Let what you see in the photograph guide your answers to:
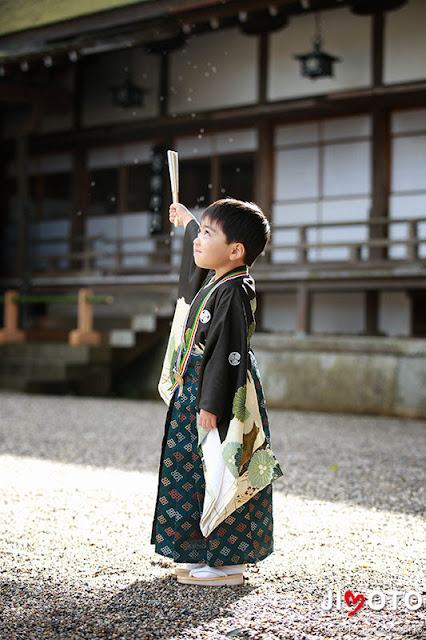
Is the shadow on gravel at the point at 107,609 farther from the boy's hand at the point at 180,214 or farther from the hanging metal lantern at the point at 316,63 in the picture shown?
the hanging metal lantern at the point at 316,63

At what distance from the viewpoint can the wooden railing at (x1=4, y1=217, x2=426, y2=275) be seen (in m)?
9.02

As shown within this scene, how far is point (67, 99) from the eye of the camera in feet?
39.3

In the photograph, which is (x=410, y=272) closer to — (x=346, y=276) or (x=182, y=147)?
(x=346, y=276)

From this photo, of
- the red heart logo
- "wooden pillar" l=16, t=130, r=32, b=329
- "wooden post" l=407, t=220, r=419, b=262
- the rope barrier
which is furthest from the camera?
"wooden pillar" l=16, t=130, r=32, b=329

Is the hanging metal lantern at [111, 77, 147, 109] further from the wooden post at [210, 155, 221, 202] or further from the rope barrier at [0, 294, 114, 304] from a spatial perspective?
the rope barrier at [0, 294, 114, 304]

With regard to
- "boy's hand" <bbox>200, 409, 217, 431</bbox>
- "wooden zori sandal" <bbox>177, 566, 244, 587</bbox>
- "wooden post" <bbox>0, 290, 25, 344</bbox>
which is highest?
"wooden post" <bbox>0, 290, 25, 344</bbox>

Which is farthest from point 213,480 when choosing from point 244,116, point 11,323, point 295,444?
point 244,116

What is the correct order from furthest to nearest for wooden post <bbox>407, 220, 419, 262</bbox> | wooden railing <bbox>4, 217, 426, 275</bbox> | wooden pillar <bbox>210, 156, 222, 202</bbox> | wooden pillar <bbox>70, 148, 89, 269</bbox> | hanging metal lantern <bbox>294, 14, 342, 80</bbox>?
1. wooden pillar <bbox>70, 148, 89, 269</bbox>
2. wooden pillar <bbox>210, 156, 222, 202</bbox>
3. hanging metal lantern <bbox>294, 14, 342, 80</bbox>
4. wooden railing <bbox>4, 217, 426, 275</bbox>
5. wooden post <bbox>407, 220, 419, 262</bbox>

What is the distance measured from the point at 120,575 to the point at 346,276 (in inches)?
253

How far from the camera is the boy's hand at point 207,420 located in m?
2.59

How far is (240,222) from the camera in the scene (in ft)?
8.91

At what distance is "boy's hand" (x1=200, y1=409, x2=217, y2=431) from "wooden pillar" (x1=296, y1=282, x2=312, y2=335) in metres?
6.31

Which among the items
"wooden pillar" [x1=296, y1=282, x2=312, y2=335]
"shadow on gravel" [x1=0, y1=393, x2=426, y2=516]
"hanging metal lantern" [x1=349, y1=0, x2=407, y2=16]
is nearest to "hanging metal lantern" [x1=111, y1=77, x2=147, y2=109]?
"hanging metal lantern" [x1=349, y1=0, x2=407, y2=16]

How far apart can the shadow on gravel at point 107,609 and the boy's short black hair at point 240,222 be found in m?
1.17
